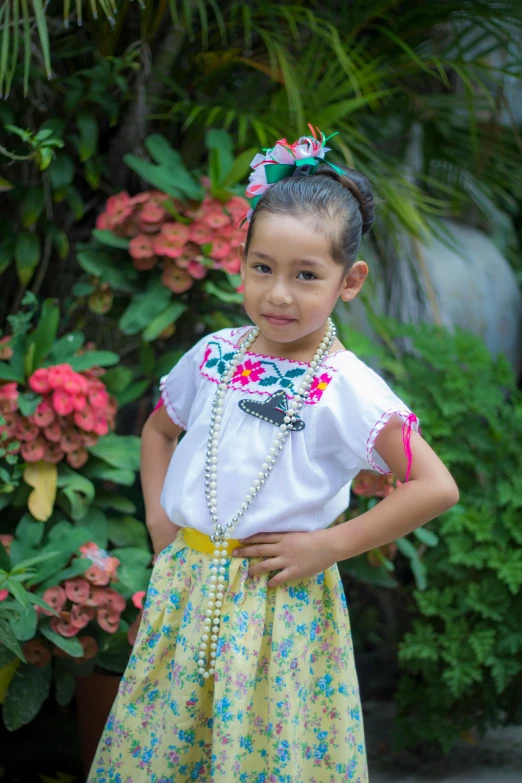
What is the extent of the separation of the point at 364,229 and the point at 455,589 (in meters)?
1.31

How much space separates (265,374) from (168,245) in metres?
0.91

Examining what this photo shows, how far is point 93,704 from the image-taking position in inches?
86.3

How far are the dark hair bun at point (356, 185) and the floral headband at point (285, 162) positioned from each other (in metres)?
0.01

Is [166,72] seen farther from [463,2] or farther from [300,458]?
[300,458]

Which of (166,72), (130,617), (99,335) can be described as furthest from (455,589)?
(166,72)

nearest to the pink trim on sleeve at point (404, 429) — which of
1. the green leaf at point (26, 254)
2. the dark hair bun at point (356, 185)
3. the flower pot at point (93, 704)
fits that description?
the dark hair bun at point (356, 185)

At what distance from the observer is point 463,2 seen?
2.87 m

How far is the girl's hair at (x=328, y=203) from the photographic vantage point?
4.66ft

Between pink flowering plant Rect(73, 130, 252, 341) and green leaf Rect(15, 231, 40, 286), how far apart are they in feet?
0.44

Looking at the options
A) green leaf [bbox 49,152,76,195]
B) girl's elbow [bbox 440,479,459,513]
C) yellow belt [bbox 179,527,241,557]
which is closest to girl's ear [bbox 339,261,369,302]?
girl's elbow [bbox 440,479,459,513]

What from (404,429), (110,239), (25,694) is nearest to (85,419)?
(110,239)

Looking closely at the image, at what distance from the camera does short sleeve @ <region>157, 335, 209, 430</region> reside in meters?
1.67

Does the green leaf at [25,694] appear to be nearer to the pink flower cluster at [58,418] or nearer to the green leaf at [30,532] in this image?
the green leaf at [30,532]

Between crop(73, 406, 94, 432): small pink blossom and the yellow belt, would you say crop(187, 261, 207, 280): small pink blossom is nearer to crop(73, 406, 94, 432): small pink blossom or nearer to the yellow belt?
crop(73, 406, 94, 432): small pink blossom
